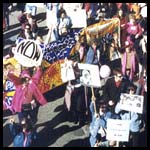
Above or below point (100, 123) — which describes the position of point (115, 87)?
above

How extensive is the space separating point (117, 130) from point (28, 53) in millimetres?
2501

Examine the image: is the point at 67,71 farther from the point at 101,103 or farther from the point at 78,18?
the point at 78,18

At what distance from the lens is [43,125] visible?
13.5 m

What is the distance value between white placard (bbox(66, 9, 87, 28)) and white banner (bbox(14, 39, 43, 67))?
0.94 m

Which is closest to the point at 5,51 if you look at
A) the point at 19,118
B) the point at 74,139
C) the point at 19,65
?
the point at 19,65

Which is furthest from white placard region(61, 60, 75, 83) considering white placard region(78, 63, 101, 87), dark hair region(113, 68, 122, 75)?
dark hair region(113, 68, 122, 75)

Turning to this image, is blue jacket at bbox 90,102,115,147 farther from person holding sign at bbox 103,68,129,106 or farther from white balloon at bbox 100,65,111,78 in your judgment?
white balloon at bbox 100,65,111,78

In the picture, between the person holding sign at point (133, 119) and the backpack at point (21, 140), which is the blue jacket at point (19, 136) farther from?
the person holding sign at point (133, 119)

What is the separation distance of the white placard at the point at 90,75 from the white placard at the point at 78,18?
839 millimetres

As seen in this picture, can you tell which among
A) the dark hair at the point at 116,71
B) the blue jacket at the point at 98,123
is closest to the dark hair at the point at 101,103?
the blue jacket at the point at 98,123

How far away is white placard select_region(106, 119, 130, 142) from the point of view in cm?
1332

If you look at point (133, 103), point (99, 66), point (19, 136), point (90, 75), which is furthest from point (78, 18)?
point (19, 136)

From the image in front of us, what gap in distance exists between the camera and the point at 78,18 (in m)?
13.5

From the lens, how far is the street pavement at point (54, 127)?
44.0ft
